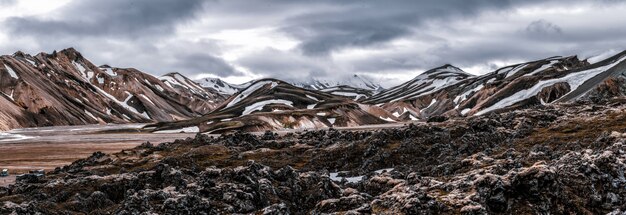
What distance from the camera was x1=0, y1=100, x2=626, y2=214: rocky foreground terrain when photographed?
32.5 m

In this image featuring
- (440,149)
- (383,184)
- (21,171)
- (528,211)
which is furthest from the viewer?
(21,171)

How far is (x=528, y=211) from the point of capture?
31422 millimetres

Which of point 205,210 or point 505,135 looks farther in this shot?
point 505,135

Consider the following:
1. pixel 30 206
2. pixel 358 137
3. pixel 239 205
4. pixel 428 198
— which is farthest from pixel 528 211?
pixel 358 137

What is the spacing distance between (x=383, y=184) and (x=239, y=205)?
487 inches

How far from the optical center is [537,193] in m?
32.3

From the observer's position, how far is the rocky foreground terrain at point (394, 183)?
107 feet

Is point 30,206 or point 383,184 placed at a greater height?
point 30,206

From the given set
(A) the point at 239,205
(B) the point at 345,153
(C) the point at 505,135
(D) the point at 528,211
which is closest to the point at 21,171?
(B) the point at 345,153

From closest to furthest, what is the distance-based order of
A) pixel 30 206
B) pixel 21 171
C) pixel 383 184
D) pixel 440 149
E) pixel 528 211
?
1. pixel 528 211
2. pixel 30 206
3. pixel 383 184
4. pixel 440 149
5. pixel 21 171

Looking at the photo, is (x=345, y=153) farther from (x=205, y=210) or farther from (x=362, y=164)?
(x=205, y=210)

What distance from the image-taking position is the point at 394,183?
4269 cm

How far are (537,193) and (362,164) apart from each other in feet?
133

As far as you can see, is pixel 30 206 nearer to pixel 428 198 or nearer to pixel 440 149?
pixel 428 198
